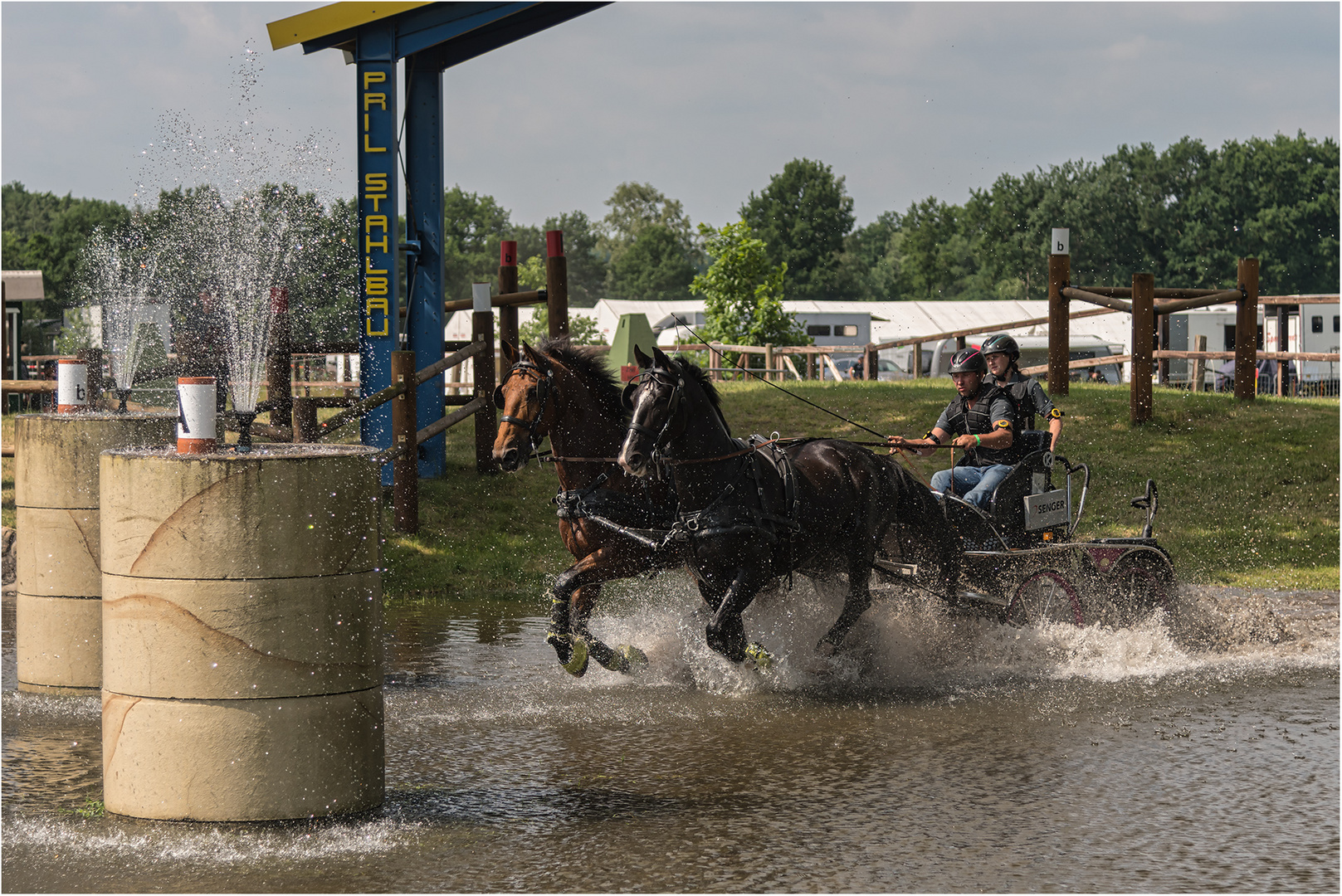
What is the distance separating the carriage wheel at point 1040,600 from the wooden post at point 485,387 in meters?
Result: 6.99

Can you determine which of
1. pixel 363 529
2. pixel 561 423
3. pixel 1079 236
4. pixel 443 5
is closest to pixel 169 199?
pixel 443 5

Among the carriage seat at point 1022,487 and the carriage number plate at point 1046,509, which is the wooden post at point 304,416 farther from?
the carriage number plate at point 1046,509

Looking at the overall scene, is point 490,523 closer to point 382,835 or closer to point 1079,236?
point 382,835

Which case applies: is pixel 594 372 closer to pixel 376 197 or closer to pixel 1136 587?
pixel 1136 587

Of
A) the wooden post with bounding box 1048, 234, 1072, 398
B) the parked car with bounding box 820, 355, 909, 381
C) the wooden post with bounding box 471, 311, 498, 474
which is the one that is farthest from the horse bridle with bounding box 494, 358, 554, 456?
the parked car with bounding box 820, 355, 909, 381

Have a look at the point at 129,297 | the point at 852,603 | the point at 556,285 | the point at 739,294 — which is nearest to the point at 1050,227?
the point at 739,294

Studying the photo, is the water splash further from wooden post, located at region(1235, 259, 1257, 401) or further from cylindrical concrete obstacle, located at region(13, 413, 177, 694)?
wooden post, located at region(1235, 259, 1257, 401)

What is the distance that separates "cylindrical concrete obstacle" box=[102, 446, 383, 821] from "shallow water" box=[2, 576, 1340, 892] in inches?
8.3

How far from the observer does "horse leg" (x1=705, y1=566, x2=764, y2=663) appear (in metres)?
9.15

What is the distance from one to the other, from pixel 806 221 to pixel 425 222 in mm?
83150

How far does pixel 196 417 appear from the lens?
6500 mm

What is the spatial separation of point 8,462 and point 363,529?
45.0 feet

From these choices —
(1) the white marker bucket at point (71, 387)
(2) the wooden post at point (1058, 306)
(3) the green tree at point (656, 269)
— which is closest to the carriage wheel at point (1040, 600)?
(1) the white marker bucket at point (71, 387)

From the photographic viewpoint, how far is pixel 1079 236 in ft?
293
